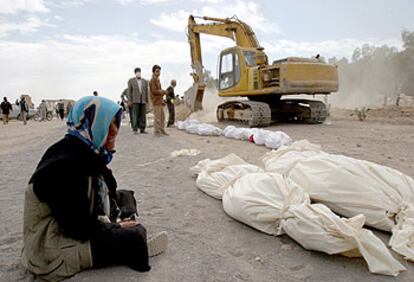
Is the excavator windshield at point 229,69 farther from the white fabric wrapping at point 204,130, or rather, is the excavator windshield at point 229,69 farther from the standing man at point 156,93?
the standing man at point 156,93

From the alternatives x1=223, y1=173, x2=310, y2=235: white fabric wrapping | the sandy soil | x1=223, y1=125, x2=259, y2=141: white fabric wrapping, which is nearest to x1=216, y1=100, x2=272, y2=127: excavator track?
x1=223, y1=125, x2=259, y2=141: white fabric wrapping

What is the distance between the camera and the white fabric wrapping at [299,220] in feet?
7.21

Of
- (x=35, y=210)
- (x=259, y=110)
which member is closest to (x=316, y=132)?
(x=259, y=110)

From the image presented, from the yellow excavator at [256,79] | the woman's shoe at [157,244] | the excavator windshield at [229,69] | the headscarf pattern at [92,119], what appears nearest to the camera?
the headscarf pattern at [92,119]

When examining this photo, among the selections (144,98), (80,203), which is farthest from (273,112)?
(80,203)

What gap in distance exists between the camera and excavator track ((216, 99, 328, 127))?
10.9 metres

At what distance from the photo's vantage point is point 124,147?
7656mm

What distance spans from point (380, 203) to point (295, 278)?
99 cm

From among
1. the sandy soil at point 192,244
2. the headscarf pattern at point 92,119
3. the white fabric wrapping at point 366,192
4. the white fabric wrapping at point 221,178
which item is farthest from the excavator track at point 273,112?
the headscarf pattern at point 92,119

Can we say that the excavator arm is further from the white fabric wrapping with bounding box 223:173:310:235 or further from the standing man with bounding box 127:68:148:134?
the white fabric wrapping with bounding box 223:173:310:235

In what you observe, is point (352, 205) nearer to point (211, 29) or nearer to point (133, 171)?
point (133, 171)

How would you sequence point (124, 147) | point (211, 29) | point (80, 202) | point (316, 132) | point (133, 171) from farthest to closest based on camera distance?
point (211, 29) < point (316, 132) < point (124, 147) < point (133, 171) < point (80, 202)

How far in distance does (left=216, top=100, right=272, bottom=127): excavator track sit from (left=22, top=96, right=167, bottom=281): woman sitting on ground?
879cm

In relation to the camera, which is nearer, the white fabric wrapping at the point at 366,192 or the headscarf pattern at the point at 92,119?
the headscarf pattern at the point at 92,119
